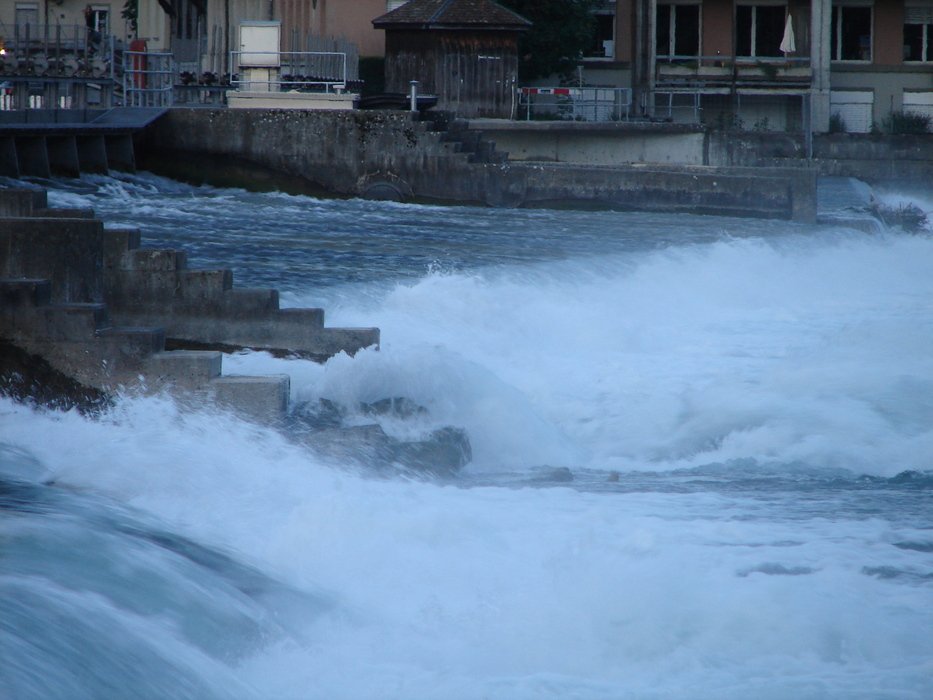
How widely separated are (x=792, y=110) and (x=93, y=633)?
33278 mm

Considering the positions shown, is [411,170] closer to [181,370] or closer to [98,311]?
[98,311]

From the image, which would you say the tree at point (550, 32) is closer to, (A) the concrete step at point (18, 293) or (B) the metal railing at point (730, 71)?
(B) the metal railing at point (730, 71)

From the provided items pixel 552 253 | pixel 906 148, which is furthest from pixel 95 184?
pixel 906 148

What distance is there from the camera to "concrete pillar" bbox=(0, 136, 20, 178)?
17.1 meters

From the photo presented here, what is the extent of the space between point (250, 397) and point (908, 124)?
29600 mm

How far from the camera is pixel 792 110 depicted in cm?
3438

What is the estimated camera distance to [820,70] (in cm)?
3344

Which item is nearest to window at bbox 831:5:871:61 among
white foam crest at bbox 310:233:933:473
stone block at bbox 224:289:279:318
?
white foam crest at bbox 310:233:933:473

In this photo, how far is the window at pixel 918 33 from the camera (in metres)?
35.2

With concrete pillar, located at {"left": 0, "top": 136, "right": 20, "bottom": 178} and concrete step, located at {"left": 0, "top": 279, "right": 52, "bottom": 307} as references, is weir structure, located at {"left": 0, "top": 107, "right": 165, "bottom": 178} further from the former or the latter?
concrete step, located at {"left": 0, "top": 279, "right": 52, "bottom": 307}

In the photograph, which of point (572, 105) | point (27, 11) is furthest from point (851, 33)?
point (27, 11)

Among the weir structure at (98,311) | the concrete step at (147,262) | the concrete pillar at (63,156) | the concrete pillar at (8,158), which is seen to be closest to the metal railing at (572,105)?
the concrete pillar at (63,156)

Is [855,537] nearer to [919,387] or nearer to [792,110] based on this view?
[919,387]

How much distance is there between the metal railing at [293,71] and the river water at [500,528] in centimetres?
1148
